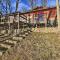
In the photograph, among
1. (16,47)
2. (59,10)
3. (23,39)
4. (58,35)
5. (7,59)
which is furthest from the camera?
(59,10)

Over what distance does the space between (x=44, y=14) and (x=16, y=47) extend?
12.4 m

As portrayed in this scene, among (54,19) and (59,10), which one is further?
(54,19)

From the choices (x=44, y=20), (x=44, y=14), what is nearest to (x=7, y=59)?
(x=44, y=20)

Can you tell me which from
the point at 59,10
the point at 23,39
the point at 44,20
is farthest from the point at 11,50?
the point at 44,20

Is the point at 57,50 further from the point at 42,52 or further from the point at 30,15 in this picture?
the point at 30,15

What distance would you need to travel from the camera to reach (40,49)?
850 centimetres

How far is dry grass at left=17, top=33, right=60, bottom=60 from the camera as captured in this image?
7722 mm

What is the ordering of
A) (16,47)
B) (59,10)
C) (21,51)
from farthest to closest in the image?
(59,10), (16,47), (21,51)

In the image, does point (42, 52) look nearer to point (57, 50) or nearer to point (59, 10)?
point (57, 50)

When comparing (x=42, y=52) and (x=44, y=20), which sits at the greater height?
(x=44, y=20)

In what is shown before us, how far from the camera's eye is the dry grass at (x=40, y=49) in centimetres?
772

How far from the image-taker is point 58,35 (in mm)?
11477

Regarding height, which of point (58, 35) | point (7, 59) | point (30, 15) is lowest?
point (7, 59)

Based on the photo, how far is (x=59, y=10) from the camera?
1553 centimetres
